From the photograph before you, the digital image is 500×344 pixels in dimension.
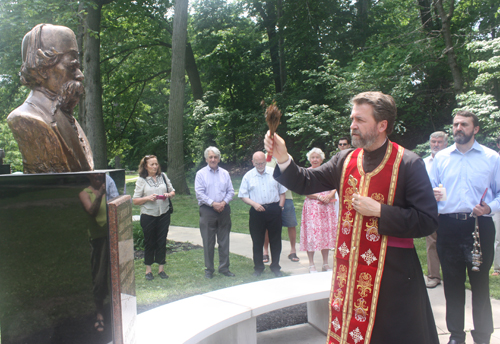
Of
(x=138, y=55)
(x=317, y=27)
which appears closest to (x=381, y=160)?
(x=317, y=27)

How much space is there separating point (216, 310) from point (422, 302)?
5.85 ft

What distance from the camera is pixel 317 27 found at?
18797 millimetres

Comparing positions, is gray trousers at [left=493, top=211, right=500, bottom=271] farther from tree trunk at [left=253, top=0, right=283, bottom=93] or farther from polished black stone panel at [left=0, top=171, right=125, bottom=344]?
tree trunk at [left=253, top=0, right=283, bottom=93]

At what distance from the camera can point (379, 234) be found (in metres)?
2.45

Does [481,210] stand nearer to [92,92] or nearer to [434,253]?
[434,253]

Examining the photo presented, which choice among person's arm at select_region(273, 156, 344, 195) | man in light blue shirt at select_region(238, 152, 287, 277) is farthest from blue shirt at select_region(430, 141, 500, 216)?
man in light blue shirt at select_region(238, 152, 287, 277)

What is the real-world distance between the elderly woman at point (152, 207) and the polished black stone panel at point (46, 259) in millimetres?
3764

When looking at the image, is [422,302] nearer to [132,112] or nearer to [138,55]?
[138,55]

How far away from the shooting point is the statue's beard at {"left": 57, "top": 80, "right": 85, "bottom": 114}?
2576mm

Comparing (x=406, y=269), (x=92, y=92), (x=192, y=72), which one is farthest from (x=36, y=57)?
(x=192, y=72)

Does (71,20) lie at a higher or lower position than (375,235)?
higher

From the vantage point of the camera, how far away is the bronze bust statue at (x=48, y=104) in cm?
242

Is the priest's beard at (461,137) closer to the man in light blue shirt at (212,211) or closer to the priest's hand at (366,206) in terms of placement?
the priest's hand at (366,206)

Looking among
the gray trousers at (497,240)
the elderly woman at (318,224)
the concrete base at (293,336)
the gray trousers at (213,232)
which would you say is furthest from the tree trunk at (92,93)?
the gray trousers at (497,240)
